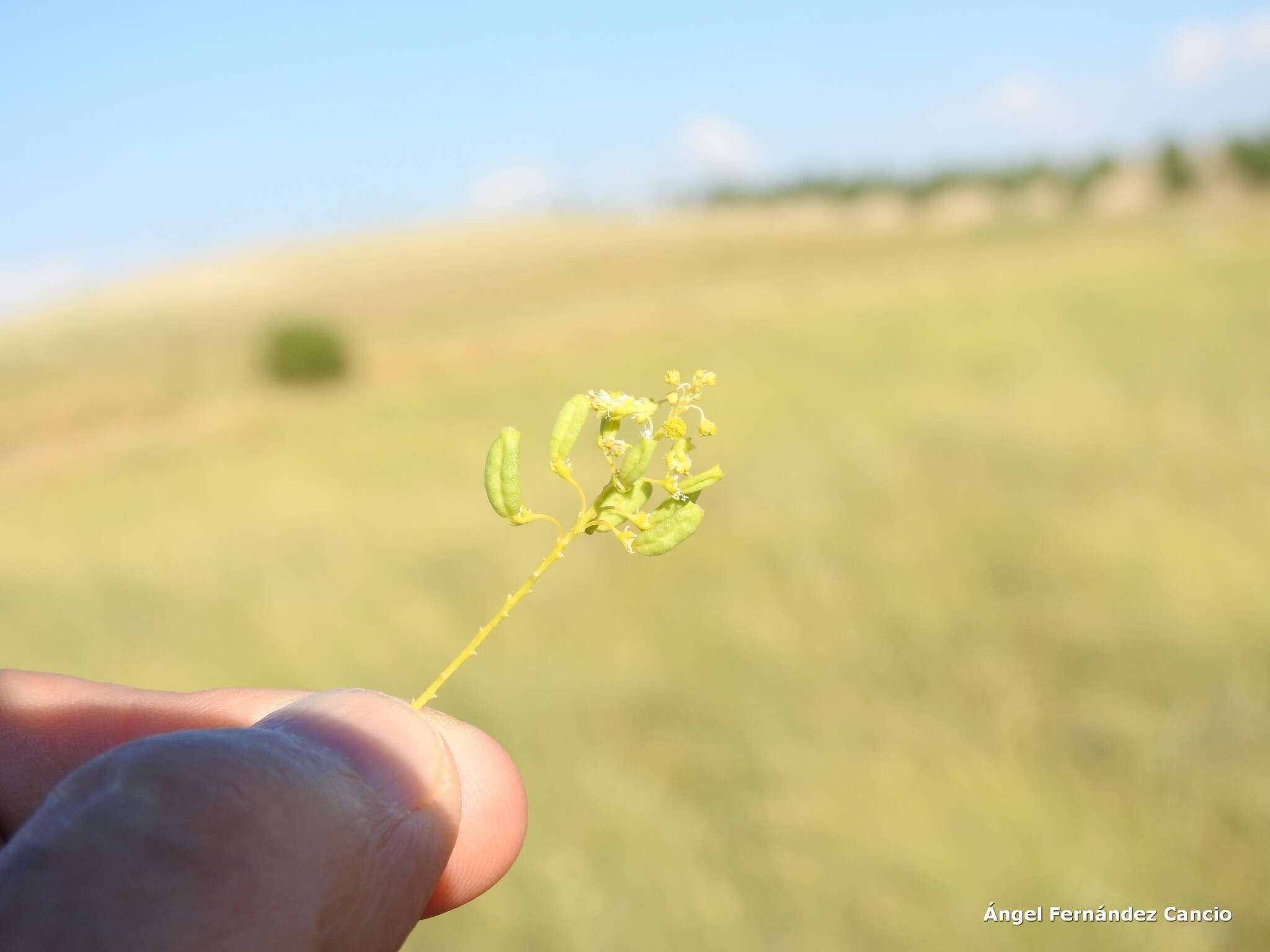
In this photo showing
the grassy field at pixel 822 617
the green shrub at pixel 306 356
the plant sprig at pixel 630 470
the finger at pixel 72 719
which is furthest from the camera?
the green shrub at pixel 306 356

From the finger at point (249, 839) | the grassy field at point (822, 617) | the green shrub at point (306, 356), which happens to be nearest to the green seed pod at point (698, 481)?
the finger at point (249, 839)

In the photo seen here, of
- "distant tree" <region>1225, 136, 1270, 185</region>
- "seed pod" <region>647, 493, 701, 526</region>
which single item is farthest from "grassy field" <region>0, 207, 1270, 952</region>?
"distant tree" <region>1225, 136, 1270, 185</region>

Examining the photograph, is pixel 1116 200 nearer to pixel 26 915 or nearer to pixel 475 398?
pixel 475 398

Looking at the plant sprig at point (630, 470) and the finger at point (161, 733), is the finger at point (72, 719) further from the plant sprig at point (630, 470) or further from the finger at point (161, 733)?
the plant sprig at point (630, 470)

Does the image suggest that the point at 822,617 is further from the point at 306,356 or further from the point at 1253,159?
the point at 1253,159

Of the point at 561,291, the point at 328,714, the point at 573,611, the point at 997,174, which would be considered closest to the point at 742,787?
the point at 573,611

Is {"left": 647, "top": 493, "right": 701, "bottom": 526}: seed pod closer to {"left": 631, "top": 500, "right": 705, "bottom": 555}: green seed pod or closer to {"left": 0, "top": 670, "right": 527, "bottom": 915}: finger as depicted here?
{"left": 631, "top": 500, "right": 705, "bottom": 555}: green seed pod

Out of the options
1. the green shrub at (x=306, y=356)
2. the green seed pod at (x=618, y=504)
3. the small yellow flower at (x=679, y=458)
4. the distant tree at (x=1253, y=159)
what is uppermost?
the small yellow flower at (x=679, y=458)
